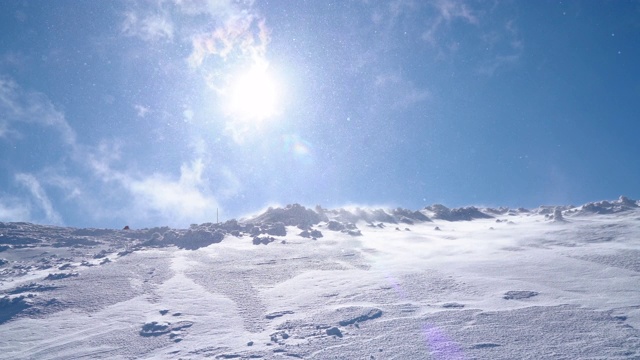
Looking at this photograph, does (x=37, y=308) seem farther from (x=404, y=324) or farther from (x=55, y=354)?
(x=404, y=324)

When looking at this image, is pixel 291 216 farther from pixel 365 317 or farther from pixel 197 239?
pixel 365 317

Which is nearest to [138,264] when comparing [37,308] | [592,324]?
[37,308]

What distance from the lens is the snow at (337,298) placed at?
539 centimetres

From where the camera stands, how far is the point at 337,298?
7.34 meters

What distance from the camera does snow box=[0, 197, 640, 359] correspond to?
539 cm

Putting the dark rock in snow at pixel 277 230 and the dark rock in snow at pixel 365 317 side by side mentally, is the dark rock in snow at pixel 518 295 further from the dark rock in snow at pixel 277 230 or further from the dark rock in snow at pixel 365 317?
the dark rock in snow at pixel 277 230

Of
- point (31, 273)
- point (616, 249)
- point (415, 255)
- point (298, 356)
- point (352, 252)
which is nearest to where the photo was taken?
point (298, 356)

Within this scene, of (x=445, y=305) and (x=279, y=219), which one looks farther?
Answer: (x=279, y=219)

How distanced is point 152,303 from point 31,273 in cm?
463

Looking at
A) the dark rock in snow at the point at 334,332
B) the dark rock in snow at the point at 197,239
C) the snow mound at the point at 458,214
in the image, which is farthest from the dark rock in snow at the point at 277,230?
the dark rock in snow at the point at 334,332

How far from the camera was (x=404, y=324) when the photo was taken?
5930mm

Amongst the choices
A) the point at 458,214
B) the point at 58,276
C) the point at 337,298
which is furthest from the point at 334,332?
the point at 458,214

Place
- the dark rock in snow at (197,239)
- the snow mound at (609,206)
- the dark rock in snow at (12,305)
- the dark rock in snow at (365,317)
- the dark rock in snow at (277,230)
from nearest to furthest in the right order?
the dark rock in snow at (365,317) < the dark rock in snow at (12,305) < the dark rock in snow at (197,239) < the dark rock in snow at (277,230) < the snow mound at (609,206)

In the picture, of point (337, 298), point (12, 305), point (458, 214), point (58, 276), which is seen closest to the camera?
point (337, 298)
